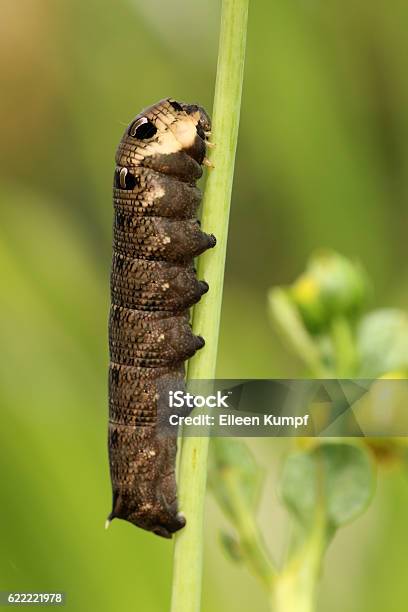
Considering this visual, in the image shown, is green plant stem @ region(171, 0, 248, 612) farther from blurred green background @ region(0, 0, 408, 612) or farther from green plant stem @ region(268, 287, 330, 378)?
blurred green background @ region(0, 0, 408, 612)

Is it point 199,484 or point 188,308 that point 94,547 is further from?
point 199,484

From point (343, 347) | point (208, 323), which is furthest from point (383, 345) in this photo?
point (208, 323)

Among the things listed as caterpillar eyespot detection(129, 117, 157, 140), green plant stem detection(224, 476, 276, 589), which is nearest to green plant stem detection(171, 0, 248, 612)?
green plant stem detection(224, 476, 276, 589)

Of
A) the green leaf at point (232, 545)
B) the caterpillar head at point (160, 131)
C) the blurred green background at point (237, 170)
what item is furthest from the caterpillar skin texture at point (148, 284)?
the blurred green background at point (237, 170)

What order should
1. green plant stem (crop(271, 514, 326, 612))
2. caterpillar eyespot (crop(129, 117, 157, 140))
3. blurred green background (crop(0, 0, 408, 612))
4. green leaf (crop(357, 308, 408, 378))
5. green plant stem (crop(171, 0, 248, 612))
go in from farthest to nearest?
blurred green background (crop(0, 0, 408, 612)) → caterpillar eyespot (crop(129, 117, 157, 140)) → green leaf (crop(357, 308, 408, 378)) → green plant stem (crop(271, 514, 326, 612)) → green plant stem (crop(171, 0, 248, 612))

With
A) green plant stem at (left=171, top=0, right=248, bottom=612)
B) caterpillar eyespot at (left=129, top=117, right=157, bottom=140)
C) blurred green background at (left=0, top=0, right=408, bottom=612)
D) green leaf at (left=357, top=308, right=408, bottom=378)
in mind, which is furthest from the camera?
blurred green background at (left=0, top=0, right=408, bottom=612)

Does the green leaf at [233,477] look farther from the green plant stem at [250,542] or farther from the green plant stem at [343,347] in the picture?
the green plant stem at [343,347]
